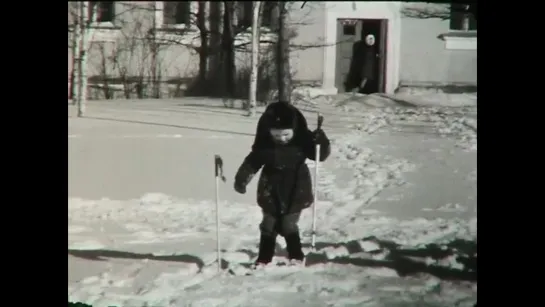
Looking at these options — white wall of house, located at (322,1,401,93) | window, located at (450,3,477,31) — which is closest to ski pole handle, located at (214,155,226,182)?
white wall of house, located at (322,1,401,93)

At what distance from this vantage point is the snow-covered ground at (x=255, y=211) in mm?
2127

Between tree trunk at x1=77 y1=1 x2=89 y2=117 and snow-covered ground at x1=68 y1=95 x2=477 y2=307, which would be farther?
tree trunk at x1=77 y1=1 x2=89 y2=117

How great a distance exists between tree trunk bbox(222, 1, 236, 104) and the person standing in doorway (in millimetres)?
392

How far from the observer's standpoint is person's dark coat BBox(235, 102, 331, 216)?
7.06 feet

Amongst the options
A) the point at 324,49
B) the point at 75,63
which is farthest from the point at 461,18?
the point at 75,63

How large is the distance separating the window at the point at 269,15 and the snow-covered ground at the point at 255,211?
1.01 feet

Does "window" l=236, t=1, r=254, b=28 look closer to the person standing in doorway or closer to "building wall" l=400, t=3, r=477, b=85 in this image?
the person standing in doorway

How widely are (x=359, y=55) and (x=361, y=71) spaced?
6 cm

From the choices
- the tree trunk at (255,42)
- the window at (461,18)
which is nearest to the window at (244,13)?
the tree trunk at (255,42)

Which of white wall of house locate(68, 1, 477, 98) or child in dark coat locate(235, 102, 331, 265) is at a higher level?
white wall of house locate(68, 1, 477, 98)

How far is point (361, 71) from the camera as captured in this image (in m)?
2.26

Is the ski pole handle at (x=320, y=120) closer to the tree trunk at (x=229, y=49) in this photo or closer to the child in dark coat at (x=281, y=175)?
the child in dark coat at (x=281, y=175)

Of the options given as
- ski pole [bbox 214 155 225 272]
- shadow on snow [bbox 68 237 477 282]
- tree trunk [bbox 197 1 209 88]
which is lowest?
shadow on snow [bbox 68 237 477 282]

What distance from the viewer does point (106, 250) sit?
219 centimetres
